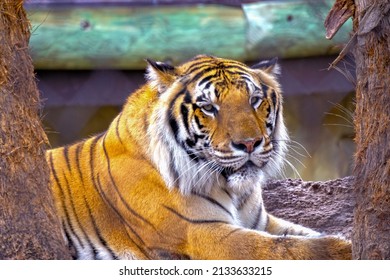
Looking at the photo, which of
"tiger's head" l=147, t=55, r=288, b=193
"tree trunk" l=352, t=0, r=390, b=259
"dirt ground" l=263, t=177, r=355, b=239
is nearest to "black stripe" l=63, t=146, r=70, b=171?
"tiger's head" l=147, t=55, r=288, b=193

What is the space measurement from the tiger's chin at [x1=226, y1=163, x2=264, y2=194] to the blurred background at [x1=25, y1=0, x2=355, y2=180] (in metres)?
0.68

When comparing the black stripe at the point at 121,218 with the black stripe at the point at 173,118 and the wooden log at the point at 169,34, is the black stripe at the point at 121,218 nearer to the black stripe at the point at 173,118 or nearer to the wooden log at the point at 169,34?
the black stripe at the point at 173,118

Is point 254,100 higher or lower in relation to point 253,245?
higher

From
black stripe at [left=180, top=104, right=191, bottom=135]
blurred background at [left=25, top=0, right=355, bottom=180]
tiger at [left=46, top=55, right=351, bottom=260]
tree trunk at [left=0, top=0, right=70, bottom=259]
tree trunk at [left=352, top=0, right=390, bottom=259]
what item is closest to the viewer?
tree trunk at [left=352, top=0, right=390, bottom=259]

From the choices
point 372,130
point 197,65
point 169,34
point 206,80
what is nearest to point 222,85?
point 206,80

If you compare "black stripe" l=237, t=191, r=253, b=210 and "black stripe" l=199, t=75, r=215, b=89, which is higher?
"black stripe" l=199, t=75, r=215, b=89

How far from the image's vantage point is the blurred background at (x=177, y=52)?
10.6ft

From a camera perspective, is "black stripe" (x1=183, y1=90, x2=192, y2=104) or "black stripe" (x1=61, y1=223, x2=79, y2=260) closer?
"black stripe" (x1=183, y1=90, x2=192, y2=104)

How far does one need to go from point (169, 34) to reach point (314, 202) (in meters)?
0.79

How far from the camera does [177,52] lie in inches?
136

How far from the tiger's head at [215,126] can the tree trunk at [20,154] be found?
426 mm

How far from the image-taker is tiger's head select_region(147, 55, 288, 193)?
2.50 m

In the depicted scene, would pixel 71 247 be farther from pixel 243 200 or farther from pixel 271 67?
pixel 271 67

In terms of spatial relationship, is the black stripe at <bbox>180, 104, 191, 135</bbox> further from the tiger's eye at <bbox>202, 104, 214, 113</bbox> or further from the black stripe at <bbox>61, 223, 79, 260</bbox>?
the black stripe at <bbox>61, 223, 79, 260</bbox>
